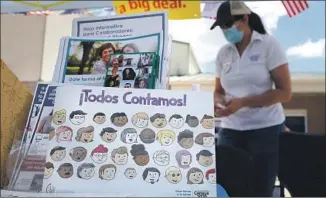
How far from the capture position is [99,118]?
0.61 metres

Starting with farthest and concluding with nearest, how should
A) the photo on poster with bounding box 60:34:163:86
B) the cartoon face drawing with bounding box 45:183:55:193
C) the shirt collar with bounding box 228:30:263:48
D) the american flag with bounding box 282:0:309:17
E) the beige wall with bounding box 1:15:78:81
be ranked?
the beige wall with bounding box 1:15:78:81 < the american flag with bounding box 282:0:309:17 < the shirt collar with bounding box 228:30:263:48 < the photo on poster with bounding box 60:34:163:86 < the cartoon face drawing with bounding box 45:183:55:193

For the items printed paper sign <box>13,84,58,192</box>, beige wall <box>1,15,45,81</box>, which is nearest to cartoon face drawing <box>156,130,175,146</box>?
printed paper sign <box>13,84,58,192</box>

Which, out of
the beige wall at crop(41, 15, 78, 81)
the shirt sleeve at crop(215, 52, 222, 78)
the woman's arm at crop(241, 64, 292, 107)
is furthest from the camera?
the beige wall at crop(41, 15, 78, 81)

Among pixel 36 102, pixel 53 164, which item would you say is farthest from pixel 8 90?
pixel 53 164

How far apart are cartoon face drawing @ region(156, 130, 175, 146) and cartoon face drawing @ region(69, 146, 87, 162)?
138 millimetres

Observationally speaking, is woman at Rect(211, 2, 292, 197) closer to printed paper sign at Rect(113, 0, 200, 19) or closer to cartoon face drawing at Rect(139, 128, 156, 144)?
printed paper sign at Rect(113, 0, 200, 19)

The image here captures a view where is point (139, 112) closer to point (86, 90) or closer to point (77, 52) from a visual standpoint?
point (86, 90)

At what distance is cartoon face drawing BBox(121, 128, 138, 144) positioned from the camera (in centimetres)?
60

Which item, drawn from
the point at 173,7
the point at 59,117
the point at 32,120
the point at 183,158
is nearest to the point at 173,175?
the point at 183,158

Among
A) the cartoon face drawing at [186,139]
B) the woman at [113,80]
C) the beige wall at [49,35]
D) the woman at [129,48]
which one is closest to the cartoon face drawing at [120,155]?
the cartoon face drawing at [186,139]

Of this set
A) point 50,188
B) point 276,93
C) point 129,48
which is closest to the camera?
point 50,188

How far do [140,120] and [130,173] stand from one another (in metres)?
0.10

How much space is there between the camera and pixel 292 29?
459 cm

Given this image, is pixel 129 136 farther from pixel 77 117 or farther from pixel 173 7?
pixel 173 7
